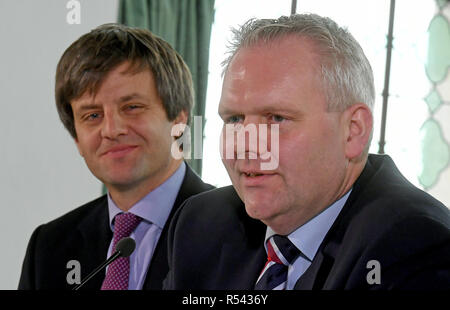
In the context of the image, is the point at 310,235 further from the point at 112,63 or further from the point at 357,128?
the point at 112,63

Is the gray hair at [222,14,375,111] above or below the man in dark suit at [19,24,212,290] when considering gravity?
above

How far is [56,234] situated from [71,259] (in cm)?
8

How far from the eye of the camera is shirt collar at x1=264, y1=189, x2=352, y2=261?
956mm

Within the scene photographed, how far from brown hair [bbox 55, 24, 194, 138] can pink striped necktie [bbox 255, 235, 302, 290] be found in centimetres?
49

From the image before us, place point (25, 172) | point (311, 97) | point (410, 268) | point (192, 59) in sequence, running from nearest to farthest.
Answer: point (410, 268) → point (311, 97) → point (25, 172) → point (192, 59)

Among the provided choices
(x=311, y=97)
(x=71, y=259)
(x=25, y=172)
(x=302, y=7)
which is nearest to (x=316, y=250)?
(x=311, y=97)

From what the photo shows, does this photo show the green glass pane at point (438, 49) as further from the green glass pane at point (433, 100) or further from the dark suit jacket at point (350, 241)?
the dark suit jacket at point (350, 241)

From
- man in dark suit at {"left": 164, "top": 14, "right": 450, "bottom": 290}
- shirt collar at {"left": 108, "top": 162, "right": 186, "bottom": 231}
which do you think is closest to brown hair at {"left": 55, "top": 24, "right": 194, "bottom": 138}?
shirt collar at {"left": 108, "top": 162, "right": 186, "bottom": 231}

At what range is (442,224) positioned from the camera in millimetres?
849

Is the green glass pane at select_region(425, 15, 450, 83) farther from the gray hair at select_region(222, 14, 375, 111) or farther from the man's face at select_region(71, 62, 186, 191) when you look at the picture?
the gray hair at select_region(222, 14, 375, 111)

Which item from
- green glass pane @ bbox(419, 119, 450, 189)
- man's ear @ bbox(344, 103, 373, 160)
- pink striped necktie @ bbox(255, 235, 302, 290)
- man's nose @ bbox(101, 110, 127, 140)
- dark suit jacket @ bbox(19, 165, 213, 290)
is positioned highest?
man's ear @ bbox(344, 103, 373, 160)

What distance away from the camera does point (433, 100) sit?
10.3 ft

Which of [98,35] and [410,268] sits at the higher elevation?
[98,35]

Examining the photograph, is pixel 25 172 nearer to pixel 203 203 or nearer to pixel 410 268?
pixel 203 203
